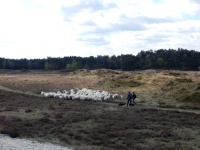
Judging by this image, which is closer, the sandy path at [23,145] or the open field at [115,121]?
the sandy path at [23,145]

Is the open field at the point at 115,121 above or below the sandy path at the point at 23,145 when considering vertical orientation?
above

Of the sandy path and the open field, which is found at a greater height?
the open field

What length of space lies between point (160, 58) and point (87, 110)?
114m

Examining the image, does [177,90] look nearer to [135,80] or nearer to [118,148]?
[135,80]

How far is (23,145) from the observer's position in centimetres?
2817

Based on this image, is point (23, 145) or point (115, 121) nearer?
point (23, 145)

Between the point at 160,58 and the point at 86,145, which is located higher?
the point at 160,58

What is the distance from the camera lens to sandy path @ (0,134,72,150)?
89.4 feet

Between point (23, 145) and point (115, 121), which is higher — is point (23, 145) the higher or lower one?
the lower one

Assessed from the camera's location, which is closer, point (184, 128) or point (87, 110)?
point (184, 128)

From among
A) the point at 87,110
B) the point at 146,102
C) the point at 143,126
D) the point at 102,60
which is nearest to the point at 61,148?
the point at 143,126

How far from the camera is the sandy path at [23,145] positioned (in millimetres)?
27234

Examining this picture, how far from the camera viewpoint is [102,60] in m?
198

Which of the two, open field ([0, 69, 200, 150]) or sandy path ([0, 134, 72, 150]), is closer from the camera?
sandy path ([0, 134, 72, 150])
